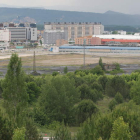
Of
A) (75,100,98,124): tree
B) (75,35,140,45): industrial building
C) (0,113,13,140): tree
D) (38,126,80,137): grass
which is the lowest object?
(38,126,80,137): grass

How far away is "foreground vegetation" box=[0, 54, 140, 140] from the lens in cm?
906

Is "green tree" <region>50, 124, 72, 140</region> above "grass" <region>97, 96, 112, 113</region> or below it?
above

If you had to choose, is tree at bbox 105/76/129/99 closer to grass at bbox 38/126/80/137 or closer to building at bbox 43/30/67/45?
grass at bbox 38/126/80/137

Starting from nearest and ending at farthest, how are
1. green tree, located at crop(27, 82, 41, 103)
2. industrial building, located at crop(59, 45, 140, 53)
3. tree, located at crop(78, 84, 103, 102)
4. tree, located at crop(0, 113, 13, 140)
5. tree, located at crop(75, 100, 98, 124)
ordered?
1. tree, located at crop(0, 113, 13, 140)
2. tree, located at crop(75, 100, 98, 124)
3. tree, located at crop(78, 84, 103, 102)
4. green tree, located at crop(27, 82, 41, 103)
5. industrial building, located at crop(59, 45, 140, 53)

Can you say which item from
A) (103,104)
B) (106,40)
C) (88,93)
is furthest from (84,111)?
(106,40)

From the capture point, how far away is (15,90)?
980cm

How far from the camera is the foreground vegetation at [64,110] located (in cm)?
906

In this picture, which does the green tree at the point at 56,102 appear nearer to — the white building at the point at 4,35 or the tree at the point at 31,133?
the tree at the point at 31,133

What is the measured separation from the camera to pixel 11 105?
986 centimetres

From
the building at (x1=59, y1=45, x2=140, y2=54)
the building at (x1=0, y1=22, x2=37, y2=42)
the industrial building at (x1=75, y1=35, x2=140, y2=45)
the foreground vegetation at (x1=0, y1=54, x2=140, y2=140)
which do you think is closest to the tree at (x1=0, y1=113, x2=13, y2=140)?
the foreground vegetation at (x1=0, y1=54, x2=140, y2=140)

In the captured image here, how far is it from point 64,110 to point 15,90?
14.4 feet

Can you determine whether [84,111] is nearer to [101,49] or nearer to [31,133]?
[31,133]

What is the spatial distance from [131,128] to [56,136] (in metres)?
1.86

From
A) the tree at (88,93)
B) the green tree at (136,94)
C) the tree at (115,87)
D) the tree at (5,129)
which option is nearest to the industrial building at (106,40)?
the tree at (115,87)
